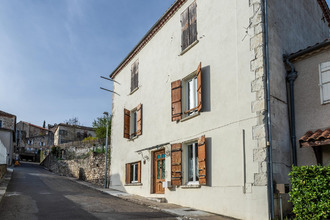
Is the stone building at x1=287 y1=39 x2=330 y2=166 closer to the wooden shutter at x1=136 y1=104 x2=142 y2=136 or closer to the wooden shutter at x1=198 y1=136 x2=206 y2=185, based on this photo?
the wooden shutter at x1=198 y1=136 x2=206 y2=185

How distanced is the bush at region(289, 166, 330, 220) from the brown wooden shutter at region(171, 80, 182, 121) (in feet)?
17.5

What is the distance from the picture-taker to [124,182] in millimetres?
16047

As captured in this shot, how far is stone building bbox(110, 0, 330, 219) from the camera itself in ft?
27.7

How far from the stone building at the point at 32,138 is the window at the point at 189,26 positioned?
177ft

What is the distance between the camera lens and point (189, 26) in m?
12.0

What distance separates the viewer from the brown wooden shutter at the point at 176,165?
1121 centimetres

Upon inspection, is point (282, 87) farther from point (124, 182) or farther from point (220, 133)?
point (124, 182)

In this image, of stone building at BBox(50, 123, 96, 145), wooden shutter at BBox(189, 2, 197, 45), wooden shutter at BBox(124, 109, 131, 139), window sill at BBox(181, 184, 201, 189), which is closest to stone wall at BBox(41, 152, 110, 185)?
wooden shutter at BBox(124, 109, 131, 139)

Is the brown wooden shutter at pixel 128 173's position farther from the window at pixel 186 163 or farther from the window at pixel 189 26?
the window at pixel 189 26

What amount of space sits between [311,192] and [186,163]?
200 inches

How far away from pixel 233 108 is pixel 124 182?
8.63 m

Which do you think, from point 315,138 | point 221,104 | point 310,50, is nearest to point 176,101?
point 221,104

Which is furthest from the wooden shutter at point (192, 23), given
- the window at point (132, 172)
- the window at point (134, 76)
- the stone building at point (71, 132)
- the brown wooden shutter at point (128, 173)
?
the stone building at point (71, 132)

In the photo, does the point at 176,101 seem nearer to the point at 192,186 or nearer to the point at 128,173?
the point at 192,186
